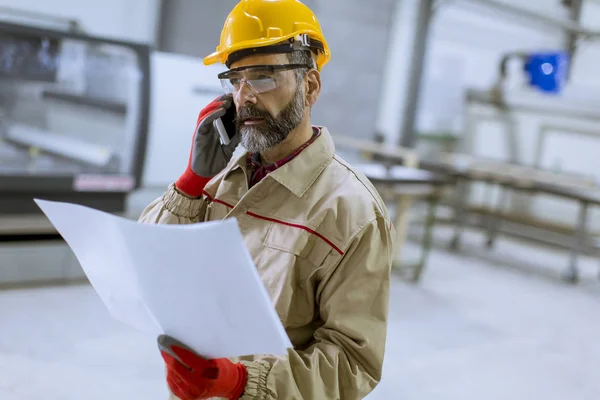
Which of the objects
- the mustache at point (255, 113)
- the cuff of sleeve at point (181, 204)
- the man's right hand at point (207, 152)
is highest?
the mustache at point (255, 113)

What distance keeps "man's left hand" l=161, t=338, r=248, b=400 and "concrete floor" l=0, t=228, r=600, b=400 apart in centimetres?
176

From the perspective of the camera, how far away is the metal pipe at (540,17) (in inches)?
305

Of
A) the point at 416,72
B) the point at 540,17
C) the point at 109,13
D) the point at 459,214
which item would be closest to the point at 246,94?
the point at 109,13

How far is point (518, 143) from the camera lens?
770 centimetres

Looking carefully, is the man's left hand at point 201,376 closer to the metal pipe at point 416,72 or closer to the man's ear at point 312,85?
the man's ear at point 312,85

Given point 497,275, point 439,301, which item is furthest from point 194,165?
point 497,275

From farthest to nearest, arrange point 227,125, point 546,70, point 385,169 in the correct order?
1. point 546,70
2. point 385,169
3. point 227,125

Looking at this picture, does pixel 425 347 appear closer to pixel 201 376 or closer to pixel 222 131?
pixel 222 131

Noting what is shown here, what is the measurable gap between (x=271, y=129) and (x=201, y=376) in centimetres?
52

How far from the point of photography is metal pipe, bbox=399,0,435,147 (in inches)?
287

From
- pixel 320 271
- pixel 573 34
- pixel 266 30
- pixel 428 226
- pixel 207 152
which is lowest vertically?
pixel 428 226

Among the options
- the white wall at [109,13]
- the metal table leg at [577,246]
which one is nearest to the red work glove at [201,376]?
the white wall at [109,13]

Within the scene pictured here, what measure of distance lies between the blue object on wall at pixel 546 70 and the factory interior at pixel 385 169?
0.02 metres

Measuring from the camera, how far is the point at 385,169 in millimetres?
4852
